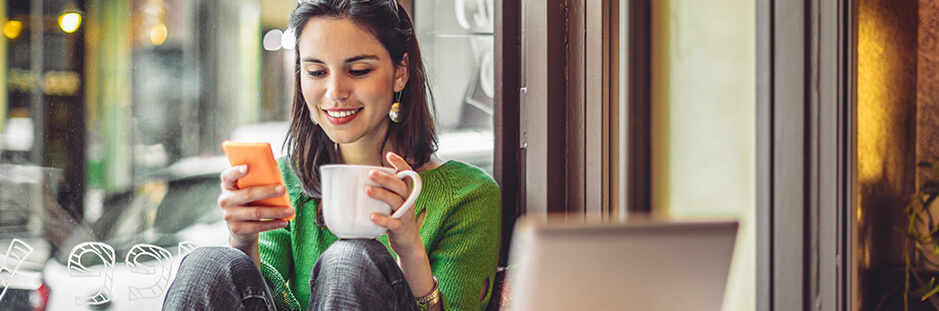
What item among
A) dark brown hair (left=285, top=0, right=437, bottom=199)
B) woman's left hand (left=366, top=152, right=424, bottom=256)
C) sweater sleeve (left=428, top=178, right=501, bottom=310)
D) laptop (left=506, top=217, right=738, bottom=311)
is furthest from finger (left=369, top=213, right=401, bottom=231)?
laptop (left=506, top=217, right=738, bottom=311)

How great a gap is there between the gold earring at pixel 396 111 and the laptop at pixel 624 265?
98 cm

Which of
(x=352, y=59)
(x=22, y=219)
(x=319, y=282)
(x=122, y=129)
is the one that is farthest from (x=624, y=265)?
(x=22, y=219)

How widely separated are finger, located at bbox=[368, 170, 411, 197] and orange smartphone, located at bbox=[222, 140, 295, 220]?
174mm

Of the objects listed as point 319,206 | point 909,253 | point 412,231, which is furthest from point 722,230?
point 319,206

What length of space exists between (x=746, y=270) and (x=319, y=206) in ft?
2.83

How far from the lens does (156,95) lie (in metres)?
1.43

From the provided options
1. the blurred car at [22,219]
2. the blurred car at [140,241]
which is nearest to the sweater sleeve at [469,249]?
the blurred car at [140,241]

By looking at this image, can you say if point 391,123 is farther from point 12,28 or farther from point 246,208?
point 12,28

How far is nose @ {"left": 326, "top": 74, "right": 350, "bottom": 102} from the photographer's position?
1.46 metres

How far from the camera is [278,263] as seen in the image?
1454 millimetres

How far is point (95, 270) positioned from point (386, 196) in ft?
2.44

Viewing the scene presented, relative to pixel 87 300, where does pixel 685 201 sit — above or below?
above

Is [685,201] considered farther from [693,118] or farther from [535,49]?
[535,49]

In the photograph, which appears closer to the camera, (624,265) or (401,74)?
(624,265)
